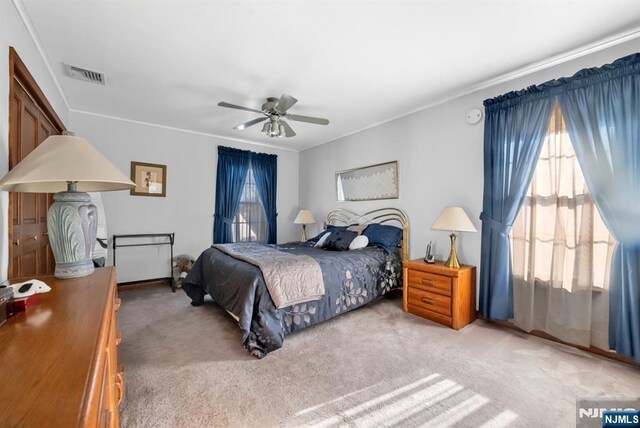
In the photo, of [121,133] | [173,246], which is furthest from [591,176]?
[121,133]

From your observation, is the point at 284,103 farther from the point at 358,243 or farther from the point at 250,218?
the point at 250,218

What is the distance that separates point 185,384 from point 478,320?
2.95 metres

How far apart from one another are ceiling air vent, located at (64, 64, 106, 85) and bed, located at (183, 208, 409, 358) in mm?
2237

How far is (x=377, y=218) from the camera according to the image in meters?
4.34

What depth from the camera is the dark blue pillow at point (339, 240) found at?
378 cm

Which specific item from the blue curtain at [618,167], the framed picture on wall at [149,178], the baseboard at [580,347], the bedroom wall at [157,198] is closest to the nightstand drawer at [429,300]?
the baseboard at [580,347]

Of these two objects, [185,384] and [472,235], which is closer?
[185,384]

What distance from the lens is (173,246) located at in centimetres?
458

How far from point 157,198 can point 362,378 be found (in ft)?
13.6

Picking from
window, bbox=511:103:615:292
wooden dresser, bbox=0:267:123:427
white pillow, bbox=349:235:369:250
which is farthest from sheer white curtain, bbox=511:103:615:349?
wooden dresser, bbox=0:267:123:427

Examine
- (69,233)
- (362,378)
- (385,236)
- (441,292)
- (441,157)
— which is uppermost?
(441,157)

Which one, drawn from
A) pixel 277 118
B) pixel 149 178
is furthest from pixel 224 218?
pixel 277 118

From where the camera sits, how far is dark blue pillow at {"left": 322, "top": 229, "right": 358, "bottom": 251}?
12.4ft

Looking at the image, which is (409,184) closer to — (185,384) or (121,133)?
(185,384)
